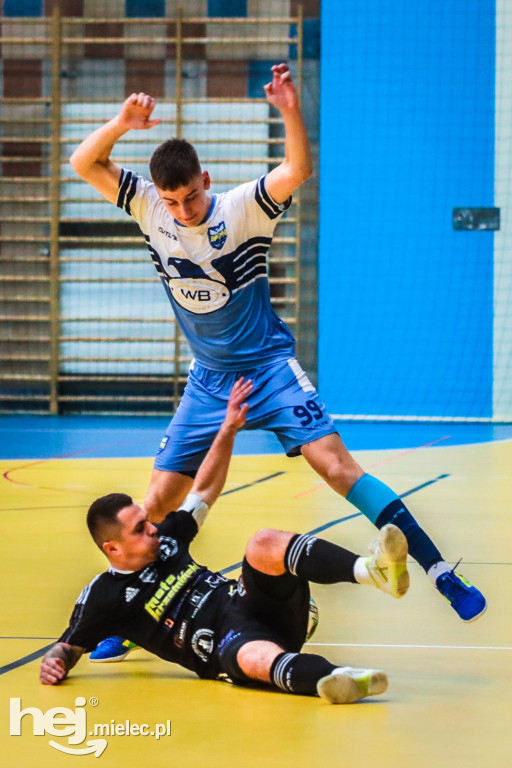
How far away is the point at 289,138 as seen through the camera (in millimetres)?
3688

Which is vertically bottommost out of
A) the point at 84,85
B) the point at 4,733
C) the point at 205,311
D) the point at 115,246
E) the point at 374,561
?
the point at 4,733

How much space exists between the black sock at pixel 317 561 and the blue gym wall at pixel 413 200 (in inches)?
365

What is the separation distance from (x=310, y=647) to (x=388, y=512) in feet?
1.69

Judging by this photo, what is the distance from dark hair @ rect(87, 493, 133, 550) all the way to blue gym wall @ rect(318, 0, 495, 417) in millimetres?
9291

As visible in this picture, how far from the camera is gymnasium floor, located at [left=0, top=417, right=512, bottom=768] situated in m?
2.52

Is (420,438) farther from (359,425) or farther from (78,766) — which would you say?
(78,766)

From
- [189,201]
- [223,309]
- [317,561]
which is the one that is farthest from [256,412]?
[317,561]

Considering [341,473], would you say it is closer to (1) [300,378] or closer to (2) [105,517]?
(1) [300,378]

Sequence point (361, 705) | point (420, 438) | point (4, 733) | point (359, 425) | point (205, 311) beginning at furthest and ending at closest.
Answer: point (359, 425) < point (420, 438) < point (205, 311) < point (361, 705) < point (4, 733)

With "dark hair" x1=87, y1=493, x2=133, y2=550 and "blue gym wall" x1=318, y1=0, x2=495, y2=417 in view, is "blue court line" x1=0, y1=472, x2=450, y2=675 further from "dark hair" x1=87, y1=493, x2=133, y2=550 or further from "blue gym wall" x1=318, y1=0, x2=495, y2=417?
"blue gym wall" x1=318, y1=0, x2=495, y2=417

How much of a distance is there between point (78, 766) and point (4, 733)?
0.98 ft

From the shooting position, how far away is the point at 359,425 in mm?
11852

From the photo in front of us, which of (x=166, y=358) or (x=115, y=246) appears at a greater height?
(x=115, y=246)

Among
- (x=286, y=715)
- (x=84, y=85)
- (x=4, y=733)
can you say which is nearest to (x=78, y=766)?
(x=4, y=733)
